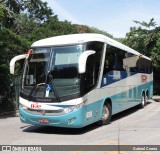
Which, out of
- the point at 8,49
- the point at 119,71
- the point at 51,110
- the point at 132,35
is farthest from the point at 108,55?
the point at 132,35

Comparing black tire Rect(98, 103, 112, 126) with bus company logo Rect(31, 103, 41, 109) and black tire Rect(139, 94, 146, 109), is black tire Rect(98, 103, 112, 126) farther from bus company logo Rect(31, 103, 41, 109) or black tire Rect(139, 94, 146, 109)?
black tire Rect(139, 94, 146, 109)

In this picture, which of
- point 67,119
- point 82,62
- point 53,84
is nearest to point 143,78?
point 53,84

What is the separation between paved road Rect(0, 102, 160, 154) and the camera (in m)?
9.88

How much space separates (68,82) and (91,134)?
175 cm

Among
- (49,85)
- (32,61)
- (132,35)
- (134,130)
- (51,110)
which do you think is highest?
(132,35)

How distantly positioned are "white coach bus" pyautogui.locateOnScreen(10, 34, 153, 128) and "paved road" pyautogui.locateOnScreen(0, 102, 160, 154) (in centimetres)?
41

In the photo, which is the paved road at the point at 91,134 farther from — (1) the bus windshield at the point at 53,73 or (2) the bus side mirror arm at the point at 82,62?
(2) the bus side mirror arm at the point at 82,62

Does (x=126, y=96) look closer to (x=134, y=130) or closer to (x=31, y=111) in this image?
(x=134, y=130)

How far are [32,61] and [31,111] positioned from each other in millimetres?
1686

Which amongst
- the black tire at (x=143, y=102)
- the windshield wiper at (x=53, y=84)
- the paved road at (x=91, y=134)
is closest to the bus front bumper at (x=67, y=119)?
the paved road at (x=91, y=134)

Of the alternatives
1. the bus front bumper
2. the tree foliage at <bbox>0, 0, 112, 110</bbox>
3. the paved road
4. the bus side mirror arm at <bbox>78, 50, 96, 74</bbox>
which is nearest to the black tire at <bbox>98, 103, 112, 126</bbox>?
the paved road

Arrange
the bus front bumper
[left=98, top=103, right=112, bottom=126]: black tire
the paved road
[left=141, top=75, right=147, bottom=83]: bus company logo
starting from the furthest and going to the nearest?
[left=141, top=75, right=147, bottom=83]: bus company logo < [left=98, top=103, right=112, bottom=126]: black tire < the bus front bumper < the paved road

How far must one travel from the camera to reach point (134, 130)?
11781 mm

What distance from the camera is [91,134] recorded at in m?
11.2
